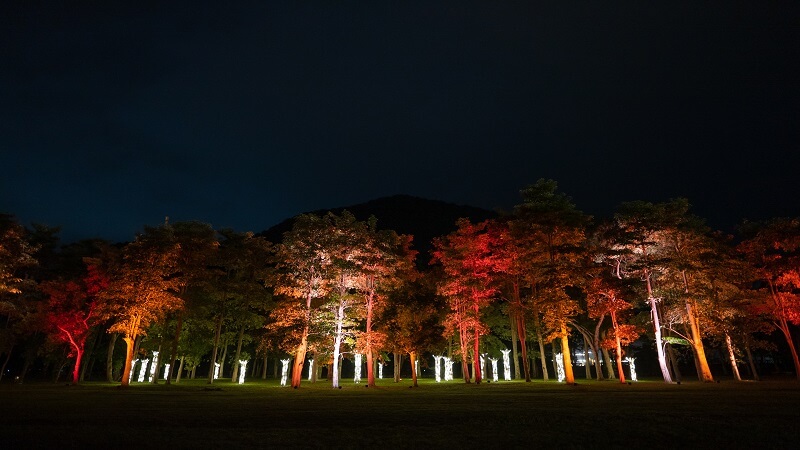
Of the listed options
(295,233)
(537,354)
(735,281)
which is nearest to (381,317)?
(295,233)

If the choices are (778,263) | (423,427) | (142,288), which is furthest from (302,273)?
(778,263)

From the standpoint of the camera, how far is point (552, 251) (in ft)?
99.6

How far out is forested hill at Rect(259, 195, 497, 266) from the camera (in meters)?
136

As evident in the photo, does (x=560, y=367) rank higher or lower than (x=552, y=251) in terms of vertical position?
lower

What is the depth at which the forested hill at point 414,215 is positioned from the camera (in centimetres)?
13562

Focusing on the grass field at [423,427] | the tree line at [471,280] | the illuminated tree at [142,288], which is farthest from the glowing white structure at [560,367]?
the illuminated tree at [142,288]

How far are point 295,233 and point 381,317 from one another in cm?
868

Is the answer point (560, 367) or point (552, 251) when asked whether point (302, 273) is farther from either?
point (560, 367)

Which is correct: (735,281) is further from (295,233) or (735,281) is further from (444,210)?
(444,210)

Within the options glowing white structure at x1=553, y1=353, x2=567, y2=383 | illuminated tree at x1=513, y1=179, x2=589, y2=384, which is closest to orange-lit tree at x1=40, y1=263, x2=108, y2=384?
illuminated tree at x1=513, y1=179, x2=589, y2=384

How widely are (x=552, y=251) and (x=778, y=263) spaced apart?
53.8ft

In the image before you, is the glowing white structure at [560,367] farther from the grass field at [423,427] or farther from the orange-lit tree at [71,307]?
the orange-lit tree at [71,307]

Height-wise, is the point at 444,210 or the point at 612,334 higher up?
the point at 444,210

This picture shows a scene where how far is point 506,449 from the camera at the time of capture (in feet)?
23.6
